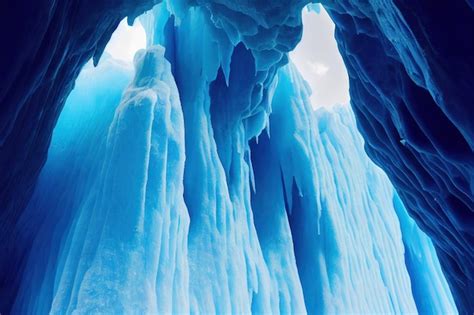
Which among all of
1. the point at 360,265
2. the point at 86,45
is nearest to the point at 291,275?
the point at 360,265

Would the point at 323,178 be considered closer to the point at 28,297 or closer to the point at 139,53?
the point at 139,53

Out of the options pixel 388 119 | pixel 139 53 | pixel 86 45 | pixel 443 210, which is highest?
pixel 139 53

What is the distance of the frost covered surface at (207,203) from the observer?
15.1 ft

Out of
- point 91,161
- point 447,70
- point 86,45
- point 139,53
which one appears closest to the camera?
point 447,70

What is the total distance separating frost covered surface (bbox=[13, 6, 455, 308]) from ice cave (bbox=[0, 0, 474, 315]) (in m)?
0.02

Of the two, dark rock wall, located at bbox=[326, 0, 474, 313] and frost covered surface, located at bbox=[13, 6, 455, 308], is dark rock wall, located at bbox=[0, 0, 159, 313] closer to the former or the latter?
frost covered surface, located at bbox=[13, 6, 455, 308]

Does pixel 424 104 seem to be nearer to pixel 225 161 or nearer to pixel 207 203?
pixel 207 203

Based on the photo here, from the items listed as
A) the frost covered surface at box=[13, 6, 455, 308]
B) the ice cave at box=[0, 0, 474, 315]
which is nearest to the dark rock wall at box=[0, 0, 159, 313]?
the ice cave at box=[0, 0, 474, 315]

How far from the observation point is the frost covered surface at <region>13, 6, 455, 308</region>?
4.60 metres

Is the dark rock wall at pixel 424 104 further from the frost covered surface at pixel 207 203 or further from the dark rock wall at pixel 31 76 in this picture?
the frost covered surface at pixel 207 203

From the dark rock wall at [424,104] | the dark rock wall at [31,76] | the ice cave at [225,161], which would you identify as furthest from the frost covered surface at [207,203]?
the dark rock wall at [424,104]

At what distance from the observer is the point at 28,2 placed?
175cm

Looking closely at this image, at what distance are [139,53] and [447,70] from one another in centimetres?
491

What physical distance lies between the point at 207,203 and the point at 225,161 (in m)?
1.13
